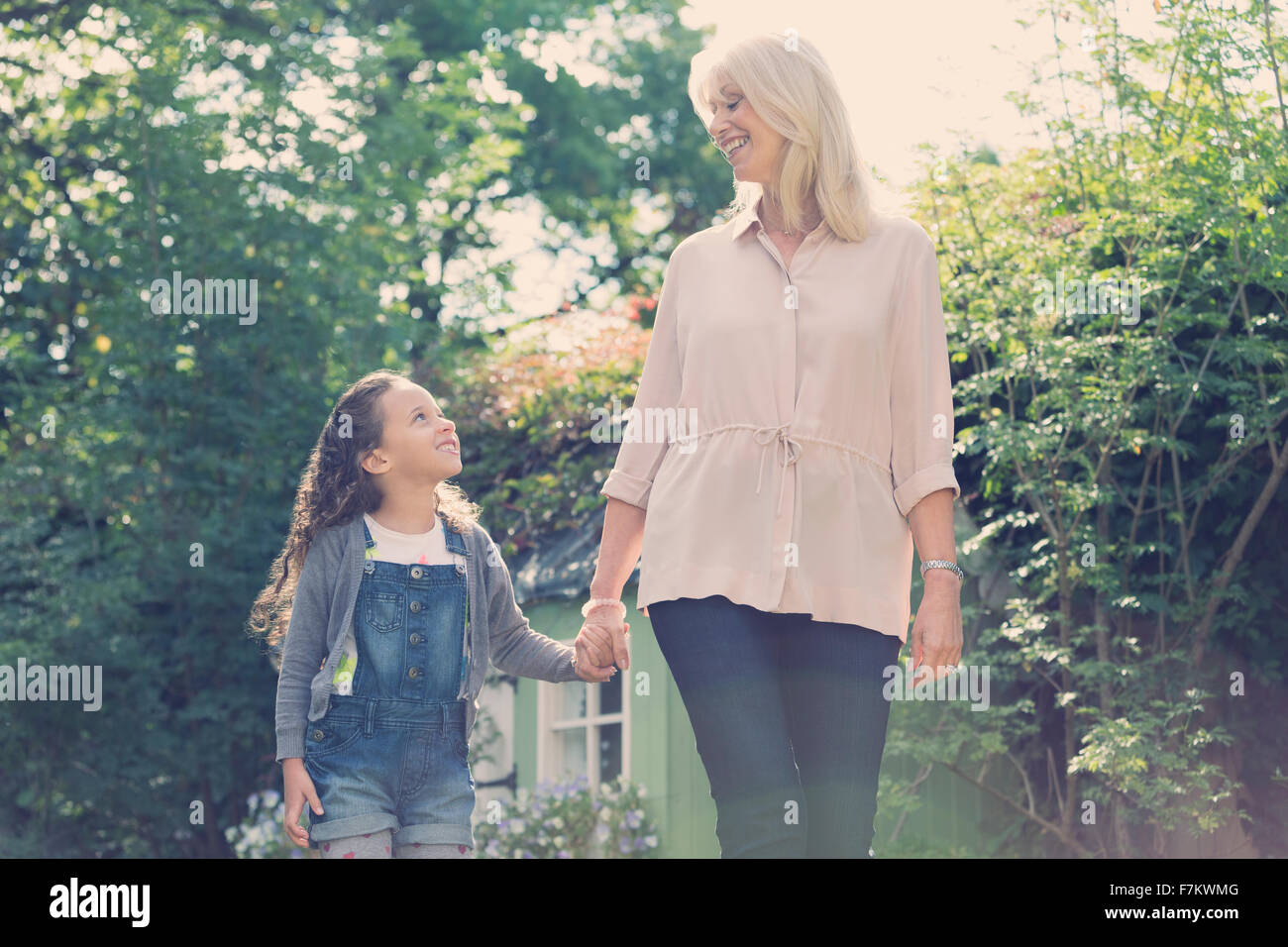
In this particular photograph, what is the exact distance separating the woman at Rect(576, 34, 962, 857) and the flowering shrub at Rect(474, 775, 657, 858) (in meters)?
5.12

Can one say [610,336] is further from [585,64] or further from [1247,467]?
[585,64]

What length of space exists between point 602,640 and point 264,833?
20.9 ft

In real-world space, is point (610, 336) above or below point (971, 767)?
above

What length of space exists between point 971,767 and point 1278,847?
1604 millimetres

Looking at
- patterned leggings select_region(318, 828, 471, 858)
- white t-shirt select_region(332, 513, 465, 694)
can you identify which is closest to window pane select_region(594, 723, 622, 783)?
white t-shirt select_region(332, 513, 465, 694)

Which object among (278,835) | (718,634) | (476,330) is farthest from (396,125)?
(718,634)

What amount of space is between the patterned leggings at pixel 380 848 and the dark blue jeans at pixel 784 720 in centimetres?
92

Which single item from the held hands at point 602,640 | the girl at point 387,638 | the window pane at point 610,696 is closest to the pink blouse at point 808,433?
the held hands at point 602,640

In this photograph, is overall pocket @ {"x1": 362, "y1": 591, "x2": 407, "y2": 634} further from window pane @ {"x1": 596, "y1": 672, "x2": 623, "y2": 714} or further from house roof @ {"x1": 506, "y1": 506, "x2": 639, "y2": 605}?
window pane @ {"x1": 596, "y1": 672, "x2": 623, "y2": 714}

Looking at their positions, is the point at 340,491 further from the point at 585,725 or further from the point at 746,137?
the point at 585,725

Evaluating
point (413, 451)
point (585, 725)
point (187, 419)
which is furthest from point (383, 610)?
point (187, 419)

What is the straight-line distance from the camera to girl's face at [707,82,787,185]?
3.08 meters

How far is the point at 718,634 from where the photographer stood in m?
2.75

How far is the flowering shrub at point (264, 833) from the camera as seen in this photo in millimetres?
8891
